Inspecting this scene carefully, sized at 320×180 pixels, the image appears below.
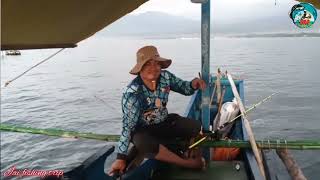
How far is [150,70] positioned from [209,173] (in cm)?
205

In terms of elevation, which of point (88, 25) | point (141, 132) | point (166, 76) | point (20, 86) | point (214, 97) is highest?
point (88, 25)

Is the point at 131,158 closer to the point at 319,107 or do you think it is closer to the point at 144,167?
the point at 144,167

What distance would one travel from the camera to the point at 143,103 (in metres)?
5.32

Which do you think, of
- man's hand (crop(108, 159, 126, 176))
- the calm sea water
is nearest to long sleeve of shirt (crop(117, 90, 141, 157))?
man's hand (crop(108, 159, 126, 176))

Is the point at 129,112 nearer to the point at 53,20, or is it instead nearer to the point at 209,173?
the point at 209,173

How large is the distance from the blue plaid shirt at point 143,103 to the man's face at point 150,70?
10 cm

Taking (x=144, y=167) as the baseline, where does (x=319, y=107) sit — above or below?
below

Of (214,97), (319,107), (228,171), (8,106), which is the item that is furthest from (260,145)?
(8,106)

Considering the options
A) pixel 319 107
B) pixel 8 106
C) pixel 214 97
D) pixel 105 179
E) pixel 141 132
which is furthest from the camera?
pixel 8 106

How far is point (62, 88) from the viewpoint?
34.9 meters

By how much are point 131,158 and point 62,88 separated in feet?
100

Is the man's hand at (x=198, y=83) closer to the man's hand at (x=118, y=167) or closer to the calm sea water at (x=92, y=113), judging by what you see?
the man's hand at (x=118, y=167)

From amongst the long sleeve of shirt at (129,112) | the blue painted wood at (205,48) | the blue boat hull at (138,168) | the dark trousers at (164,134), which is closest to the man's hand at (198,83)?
the blue painted wood at (205,48)

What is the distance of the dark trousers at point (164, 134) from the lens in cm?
525
